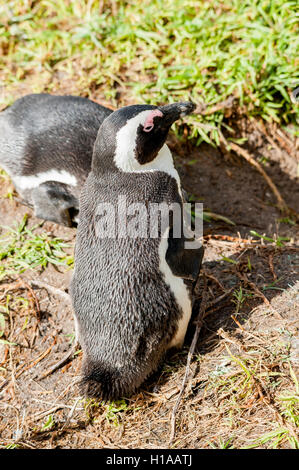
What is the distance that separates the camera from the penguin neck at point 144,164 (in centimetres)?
248

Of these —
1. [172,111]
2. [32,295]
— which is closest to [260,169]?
[172,111]

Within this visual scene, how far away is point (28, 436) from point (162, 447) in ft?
2.16

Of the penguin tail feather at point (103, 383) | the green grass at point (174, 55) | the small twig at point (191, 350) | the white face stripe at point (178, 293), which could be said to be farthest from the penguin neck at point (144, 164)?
the green grass at point (174, 55)

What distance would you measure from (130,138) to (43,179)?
127 centimetres

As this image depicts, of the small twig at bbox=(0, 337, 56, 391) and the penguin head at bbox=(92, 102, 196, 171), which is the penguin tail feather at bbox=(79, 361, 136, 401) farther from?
the penguin head at bbox=(92, 102, 196, 171)

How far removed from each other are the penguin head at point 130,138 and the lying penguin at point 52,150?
0.90 m

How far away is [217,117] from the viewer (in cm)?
397

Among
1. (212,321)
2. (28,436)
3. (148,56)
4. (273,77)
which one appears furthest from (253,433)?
(148,56)

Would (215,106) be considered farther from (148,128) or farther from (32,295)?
(32,295)

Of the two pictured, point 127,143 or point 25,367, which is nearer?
point 127,143

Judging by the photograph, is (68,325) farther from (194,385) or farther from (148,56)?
(148,56)

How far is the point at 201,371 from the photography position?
2525 mm

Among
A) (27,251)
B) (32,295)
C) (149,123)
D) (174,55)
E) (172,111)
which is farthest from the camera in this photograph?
(174,55)

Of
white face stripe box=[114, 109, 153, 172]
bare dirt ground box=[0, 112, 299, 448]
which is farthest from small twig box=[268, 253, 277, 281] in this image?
white face stripe box=[114, 109, 153, 172]
